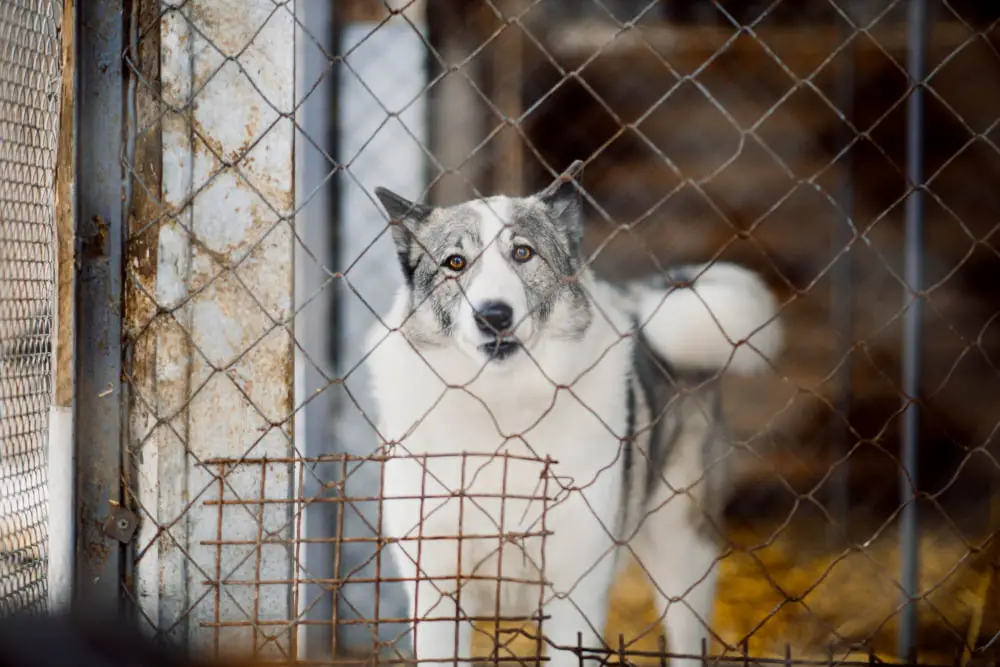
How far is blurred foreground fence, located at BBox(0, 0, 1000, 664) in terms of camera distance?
1.64 meters

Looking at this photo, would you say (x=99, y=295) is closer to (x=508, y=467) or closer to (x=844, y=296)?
(x=508, y=467)

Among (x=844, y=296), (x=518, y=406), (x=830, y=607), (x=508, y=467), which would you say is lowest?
(x=830, y=607)

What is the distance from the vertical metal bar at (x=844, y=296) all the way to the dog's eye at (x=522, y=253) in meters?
2.10

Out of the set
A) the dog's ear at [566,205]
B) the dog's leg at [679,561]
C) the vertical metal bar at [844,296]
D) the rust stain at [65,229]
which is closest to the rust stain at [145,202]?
the rust stain at [65,229]

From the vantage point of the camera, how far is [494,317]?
1784mm

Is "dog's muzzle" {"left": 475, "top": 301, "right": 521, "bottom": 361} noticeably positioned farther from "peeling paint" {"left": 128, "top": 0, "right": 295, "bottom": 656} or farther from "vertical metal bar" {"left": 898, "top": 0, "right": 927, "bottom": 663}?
"vertical metal bar" {"left": 898, "top": 0, "right": 927, "bottom": 663}

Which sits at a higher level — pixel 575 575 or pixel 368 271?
pixel 368 271

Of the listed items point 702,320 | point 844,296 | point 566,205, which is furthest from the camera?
point 844,296

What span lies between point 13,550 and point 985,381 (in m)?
3.56

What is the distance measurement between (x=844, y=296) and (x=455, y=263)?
2304 millimetres

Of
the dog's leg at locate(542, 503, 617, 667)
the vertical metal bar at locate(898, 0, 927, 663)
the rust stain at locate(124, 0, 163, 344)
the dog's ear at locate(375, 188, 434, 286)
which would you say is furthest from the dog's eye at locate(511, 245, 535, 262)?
the vertical metal bar at locate(898, 0, 927, 663)

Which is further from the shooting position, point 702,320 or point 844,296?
point 844,296

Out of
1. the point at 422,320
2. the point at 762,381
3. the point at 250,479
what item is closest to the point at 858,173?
the point at 762,381

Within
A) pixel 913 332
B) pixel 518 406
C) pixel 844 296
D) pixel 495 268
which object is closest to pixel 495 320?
pixel 495 268
